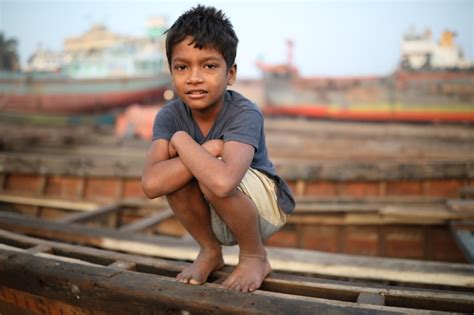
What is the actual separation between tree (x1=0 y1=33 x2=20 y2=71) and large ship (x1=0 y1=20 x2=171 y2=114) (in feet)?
6.64

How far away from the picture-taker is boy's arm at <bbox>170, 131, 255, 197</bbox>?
1.40 m

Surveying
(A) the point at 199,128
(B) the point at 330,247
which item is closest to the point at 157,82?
(B) the point at 330,247

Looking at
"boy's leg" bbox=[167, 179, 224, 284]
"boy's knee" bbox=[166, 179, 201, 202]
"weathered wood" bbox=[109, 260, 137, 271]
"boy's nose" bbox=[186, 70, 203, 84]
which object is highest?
"boy's nose" bbox=[186, 70, 203, 84]

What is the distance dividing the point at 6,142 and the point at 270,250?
8318 millimetres

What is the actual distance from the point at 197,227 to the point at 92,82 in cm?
2072

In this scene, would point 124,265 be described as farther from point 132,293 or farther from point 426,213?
point 426,213

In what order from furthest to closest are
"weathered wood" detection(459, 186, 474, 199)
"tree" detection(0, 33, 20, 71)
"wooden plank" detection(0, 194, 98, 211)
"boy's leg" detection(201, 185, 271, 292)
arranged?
"tree" detection(0, 33, 20, 71)
"wooden plank" detection(0, 194, 98, 211)
"weathered wood" detection(459, 186, 474, 199)
"boy's leg" detection(201, 185, 271, 292)

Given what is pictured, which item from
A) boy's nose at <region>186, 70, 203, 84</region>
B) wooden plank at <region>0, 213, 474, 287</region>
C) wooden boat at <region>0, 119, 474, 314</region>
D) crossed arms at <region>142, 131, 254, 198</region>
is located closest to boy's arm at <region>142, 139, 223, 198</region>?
crossed arms at <region>142, 131, 254, 198</region>

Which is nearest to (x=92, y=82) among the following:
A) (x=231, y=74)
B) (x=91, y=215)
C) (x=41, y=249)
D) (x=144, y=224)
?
(x=91, y=215)

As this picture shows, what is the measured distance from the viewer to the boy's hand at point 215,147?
5.01 ft

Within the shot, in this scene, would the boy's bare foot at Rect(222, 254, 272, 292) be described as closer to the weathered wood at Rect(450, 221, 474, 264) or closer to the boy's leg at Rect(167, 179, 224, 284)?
the boy's leg at Rect(167, 179, 224, 284)

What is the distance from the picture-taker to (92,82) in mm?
20406

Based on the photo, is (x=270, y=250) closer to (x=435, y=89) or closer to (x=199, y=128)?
(x=199, y=128)

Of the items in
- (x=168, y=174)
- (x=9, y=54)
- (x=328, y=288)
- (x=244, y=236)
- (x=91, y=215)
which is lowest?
(x=91, y=215)
